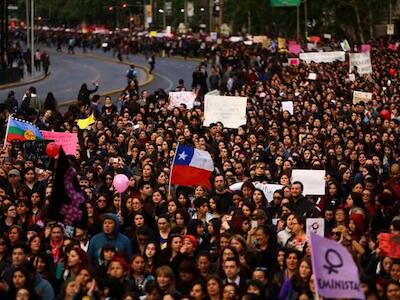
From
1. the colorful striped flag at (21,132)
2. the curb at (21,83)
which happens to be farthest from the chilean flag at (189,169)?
the curb at (21,83)

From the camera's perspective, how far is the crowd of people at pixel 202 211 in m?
11.2

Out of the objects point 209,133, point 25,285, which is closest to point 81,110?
point 209,133

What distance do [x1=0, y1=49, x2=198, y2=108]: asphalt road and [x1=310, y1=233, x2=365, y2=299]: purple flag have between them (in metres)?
34.1

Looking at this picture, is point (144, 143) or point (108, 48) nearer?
point (144, 143)

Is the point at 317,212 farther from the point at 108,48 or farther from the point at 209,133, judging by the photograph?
the point at 108,48

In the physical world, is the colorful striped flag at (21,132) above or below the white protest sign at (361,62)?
above

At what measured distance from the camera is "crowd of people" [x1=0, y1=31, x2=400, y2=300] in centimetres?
1116

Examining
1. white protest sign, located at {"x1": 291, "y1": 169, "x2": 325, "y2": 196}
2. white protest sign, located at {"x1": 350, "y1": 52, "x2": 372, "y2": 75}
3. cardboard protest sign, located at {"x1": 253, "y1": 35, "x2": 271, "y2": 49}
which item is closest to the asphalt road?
cardboard protest sign, located at {"x1": 253, "y1": 35, "x2": 271, "y2": 49}

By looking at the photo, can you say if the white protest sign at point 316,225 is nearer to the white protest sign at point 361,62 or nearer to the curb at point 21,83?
the white protest sign at point 361,62

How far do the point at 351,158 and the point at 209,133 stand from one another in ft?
14.0

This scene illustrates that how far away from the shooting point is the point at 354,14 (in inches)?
2879

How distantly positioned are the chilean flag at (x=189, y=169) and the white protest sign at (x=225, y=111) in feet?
26.7

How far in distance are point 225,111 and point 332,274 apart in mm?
15653

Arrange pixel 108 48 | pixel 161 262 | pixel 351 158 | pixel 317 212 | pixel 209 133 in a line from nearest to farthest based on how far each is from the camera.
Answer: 1. pixel 161 262
2. pixel 317 212
3. pixel 351 158
4. pixel 209 133
5. pixel 108 48
